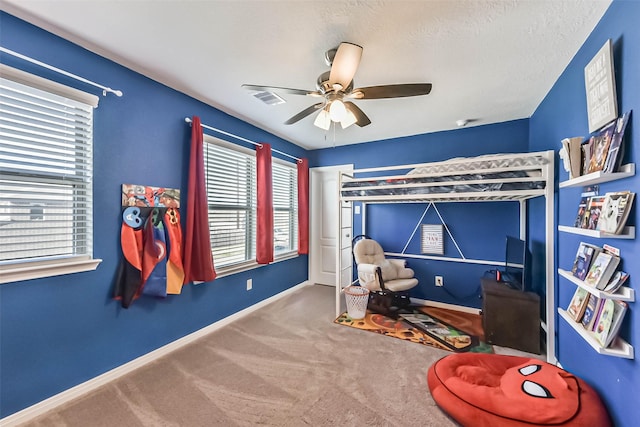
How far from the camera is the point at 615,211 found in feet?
4.01

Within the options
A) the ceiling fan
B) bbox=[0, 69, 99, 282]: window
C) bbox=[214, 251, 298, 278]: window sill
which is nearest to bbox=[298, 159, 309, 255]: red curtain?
bbox=[214, 251, 298, 278]: window sill

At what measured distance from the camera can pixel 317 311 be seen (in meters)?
3.27

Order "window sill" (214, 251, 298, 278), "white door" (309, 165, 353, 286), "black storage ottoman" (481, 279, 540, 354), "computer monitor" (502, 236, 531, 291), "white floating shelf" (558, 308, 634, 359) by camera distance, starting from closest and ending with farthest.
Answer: "white floating shelf" (558, 308, 634, 359) → "black storage ottoman" (481, 279, 540, 354) → "computer monitor" (502, 236, 531, 291) → "window sill" (214, 251, 298, 278) → "white door" (309, 165, 353, 286)

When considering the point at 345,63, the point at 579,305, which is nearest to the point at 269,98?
the point at 345,63

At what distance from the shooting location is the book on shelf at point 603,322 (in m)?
1.21

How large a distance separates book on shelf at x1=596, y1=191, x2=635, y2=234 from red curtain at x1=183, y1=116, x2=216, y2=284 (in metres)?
2.88

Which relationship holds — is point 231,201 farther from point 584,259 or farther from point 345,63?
point 584,259

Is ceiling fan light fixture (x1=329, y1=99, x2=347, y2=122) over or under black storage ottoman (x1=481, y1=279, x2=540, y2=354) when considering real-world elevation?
over

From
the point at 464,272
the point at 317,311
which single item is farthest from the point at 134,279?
the point at 464,272

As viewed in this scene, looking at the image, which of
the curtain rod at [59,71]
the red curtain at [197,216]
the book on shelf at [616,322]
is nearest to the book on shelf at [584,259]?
the book on shelf at [616,322]

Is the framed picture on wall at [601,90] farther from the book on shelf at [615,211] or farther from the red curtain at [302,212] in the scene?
the red curtain at [302,212]

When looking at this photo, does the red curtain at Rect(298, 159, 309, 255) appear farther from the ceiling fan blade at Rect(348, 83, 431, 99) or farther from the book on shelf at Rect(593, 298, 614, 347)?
the book on shelf at Rect(593, 298, 614, 347)

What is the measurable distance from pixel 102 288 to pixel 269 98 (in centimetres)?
218

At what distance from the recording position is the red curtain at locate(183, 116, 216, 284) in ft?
7.97
